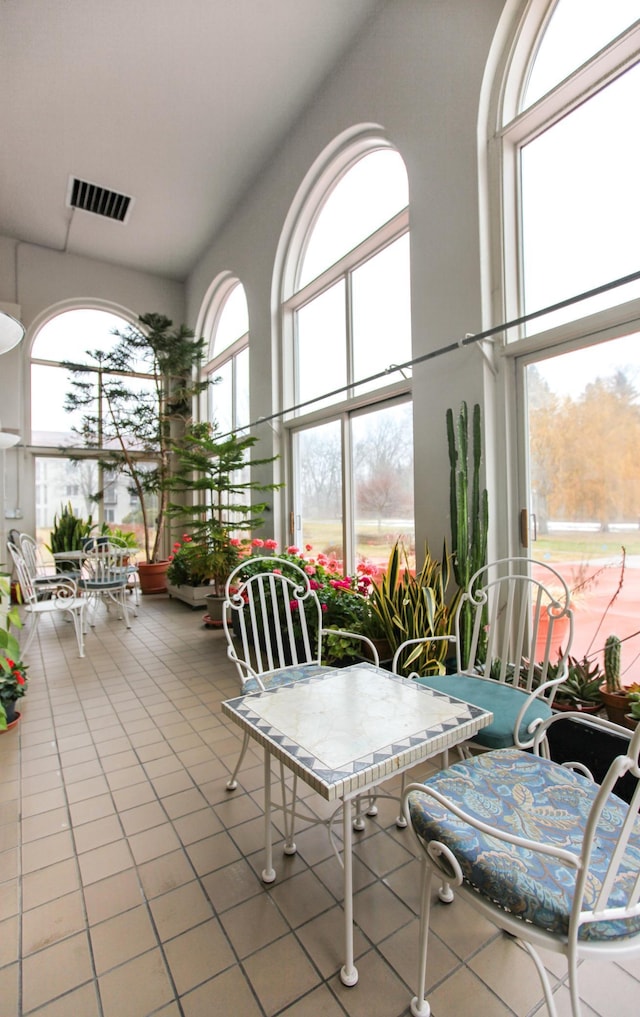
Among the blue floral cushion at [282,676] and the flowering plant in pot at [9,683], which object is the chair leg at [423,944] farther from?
the flowering plant in pot at [9,683]

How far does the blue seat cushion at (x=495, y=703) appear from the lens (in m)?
1.49

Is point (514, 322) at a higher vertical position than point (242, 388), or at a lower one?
lower

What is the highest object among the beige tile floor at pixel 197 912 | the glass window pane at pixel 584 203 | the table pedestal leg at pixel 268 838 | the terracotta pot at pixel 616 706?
the glass window pane at pixel 584 203

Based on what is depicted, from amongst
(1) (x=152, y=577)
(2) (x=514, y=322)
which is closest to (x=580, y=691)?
(2) (x=514, y=322)

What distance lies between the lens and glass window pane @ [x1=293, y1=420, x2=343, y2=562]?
411 centimetres

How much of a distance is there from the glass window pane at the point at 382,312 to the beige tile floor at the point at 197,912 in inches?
111

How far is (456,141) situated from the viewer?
105 inches

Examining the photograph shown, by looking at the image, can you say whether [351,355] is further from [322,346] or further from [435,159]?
[435,159]

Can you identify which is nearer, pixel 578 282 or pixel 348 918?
pixel 348 918

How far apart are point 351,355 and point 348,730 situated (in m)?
3.30

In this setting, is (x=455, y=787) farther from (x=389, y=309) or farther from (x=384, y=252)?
(x=384, y=252)

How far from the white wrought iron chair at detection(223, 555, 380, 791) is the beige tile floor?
0.33 meters

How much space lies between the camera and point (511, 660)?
8.35ft

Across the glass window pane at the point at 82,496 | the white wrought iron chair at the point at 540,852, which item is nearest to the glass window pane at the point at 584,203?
the white wrought iron chair at the point at 540,852
